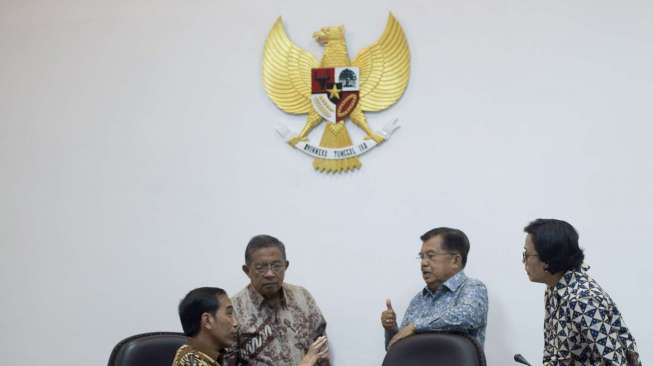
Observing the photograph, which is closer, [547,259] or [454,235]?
[547,259]

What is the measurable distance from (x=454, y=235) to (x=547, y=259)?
775 mm

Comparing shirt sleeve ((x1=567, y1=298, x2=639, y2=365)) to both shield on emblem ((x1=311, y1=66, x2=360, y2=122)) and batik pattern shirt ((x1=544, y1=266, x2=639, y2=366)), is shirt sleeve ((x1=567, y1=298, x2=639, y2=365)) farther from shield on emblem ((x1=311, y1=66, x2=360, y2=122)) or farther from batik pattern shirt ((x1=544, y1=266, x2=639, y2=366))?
shield on emblem ((x1=311, y1=66, x2=360, y2=122))

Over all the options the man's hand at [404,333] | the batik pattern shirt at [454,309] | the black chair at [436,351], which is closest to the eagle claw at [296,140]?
the batik pattern shirt at [454,309]

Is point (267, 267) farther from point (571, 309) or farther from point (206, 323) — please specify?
point (571, 309)

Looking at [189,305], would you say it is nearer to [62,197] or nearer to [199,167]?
[199,167]

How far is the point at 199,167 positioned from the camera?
4559 millimetres

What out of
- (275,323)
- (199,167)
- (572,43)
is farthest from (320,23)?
(275,323)

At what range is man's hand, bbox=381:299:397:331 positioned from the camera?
393cm

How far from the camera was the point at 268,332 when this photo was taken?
3.61 metres

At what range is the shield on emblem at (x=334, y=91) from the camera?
4367 mm

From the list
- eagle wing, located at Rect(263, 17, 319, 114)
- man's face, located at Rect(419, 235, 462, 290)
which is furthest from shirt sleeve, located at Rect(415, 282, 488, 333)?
eagle wing, located at Rect(263, 17, 319, 114)

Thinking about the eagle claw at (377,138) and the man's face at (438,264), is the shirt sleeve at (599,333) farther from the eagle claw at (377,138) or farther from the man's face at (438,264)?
the eagle claw at (377,138)

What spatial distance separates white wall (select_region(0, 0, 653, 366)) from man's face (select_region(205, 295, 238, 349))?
1416 mm

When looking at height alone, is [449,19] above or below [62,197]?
above
